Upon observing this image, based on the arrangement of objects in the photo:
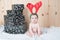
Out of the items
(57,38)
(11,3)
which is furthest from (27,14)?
(57,38)

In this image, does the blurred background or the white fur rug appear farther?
the blurred background

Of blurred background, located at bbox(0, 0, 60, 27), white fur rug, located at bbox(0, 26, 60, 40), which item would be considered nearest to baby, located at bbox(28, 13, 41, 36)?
white fur rug, located at bbox(0, 26, 60, 40)

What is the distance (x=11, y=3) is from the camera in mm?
1151

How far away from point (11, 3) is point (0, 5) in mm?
95

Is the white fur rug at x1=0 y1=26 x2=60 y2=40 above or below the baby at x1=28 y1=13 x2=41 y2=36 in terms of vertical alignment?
below

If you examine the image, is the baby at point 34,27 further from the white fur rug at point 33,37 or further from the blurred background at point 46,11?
the blurred background at point 46,11

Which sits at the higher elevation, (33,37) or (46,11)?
(46,11)

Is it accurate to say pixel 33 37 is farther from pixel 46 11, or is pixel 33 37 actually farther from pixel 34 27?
pixel 46 11

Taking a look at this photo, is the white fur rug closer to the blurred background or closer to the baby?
the baby

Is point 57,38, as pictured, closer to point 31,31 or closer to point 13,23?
point 31,31

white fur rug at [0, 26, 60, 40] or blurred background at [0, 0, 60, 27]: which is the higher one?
blurred background at [0, 0, 60, 27]

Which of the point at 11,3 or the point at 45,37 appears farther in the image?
the point at 11,3

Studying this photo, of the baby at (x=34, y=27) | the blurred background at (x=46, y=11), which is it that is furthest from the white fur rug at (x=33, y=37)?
the blurred background at (x=46, y=11)

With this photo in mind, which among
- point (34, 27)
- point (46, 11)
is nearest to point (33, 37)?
point (34, 27)
